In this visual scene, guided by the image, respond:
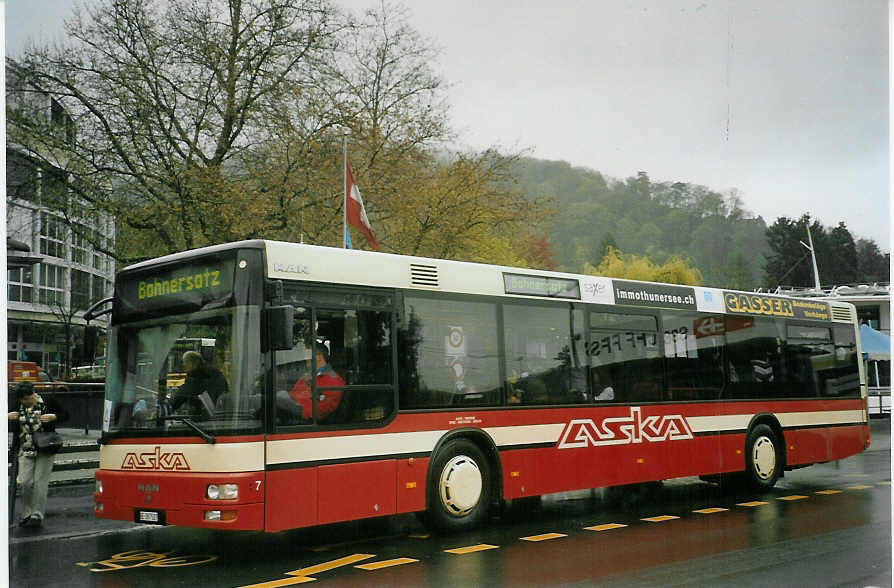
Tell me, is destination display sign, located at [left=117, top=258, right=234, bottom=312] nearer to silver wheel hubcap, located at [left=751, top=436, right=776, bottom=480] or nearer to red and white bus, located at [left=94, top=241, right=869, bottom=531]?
red and white bus, located at [left=94, top=241, right=869, bottom=531]

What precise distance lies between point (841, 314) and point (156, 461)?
1186 cm

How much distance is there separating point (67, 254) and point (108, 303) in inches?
518

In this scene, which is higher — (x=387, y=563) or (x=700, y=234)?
(x=700, y=234)

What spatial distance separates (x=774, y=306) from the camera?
14688 mm

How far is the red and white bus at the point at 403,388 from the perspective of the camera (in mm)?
8312

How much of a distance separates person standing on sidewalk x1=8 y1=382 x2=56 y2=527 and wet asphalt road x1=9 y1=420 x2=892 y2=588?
29 cm

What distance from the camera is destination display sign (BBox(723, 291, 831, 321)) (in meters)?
14.0

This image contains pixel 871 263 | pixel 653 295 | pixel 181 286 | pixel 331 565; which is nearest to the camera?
pixel 331 565

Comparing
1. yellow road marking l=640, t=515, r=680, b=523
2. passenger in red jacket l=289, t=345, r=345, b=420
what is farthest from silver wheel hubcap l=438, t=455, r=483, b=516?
yellow road marking l=640, t=515, r=680, b=523

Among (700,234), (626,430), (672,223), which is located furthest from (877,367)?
(626,430)

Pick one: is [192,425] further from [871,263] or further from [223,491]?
[871,263]

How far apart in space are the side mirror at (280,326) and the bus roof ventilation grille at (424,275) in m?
2.10

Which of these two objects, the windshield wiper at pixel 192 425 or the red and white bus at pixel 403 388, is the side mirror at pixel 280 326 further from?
the windshield wiper at pixel 192 425

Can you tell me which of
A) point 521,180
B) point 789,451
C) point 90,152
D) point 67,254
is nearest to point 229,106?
point 90,152
